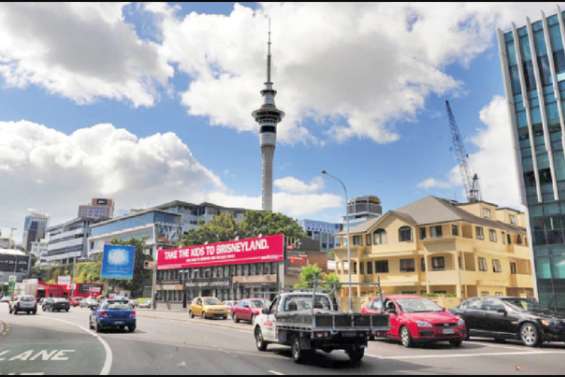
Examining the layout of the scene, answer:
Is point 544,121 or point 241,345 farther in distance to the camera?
point 544,121

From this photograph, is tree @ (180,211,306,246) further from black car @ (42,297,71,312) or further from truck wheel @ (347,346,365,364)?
truck wheel @ (347,346,365,364)

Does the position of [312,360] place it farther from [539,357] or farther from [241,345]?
[539,357]

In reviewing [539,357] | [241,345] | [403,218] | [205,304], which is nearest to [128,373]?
[241,345]

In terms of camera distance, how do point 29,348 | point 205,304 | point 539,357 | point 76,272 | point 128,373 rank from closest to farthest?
point 128,373 → point 539,357 → point 29,348 → point 205,304 → point 76,272

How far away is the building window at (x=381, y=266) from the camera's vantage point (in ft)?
152

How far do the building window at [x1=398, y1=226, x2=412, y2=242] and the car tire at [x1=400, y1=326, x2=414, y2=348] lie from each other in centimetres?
2941

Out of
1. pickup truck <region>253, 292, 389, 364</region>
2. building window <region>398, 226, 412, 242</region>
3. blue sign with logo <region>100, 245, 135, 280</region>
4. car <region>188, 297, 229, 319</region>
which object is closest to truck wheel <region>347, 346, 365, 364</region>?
pickup truck <region>253, 292, 389, 364</region>

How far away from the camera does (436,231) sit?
4288cm

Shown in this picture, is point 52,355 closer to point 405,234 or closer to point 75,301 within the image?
point 405,234

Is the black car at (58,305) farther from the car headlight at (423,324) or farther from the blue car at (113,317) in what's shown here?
the car headlight at (423,324)

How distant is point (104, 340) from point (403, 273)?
3224 centimetres

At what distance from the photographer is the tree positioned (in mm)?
74125

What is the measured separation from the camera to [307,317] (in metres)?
11.4

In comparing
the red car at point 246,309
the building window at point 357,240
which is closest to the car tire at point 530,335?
the red car at point 246,309
